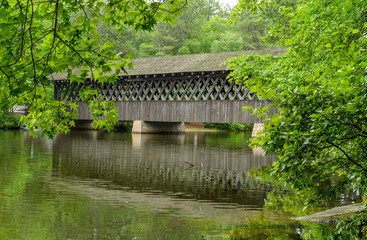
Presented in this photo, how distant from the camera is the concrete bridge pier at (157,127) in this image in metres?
31.8

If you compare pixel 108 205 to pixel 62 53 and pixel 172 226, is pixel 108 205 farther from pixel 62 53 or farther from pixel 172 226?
pixel 62 53

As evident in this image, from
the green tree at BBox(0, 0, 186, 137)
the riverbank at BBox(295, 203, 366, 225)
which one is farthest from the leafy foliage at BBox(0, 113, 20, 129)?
the green tree at BBox(0, 0, 186, 137)

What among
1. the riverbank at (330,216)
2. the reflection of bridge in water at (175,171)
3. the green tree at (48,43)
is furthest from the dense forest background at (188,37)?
the green tree at (48,43)

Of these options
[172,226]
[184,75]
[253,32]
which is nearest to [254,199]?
[172,226]

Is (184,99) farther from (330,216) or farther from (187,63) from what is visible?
(330,216)

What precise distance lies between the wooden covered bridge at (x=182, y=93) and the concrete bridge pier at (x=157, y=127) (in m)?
0.07

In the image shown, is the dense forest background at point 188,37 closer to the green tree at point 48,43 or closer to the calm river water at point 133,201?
the calm river water at point 133,201

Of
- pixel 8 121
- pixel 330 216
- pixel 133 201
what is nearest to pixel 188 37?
pixel 8 121

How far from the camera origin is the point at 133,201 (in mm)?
8812

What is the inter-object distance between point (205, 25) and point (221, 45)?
9828 millimetres

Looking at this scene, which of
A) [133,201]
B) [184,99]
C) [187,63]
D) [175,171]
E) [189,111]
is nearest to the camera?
[133,201]

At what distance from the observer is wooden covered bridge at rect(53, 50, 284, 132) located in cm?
2539

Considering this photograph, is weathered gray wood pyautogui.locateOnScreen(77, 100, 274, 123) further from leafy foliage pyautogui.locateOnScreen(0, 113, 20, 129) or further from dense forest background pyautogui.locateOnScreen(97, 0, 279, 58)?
dense forest background pyautogui.locateOnScreen(97, 0, 279, 58)

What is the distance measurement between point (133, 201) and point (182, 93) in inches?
756
